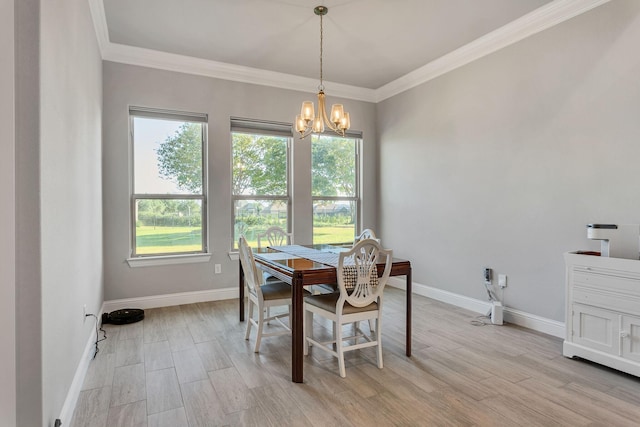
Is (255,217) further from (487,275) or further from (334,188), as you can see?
(487,275)

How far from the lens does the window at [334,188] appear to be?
523cm

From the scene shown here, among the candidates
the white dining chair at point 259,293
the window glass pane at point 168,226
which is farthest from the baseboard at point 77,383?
the window glass pane at point 168,226

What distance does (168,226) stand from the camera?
4.32 metres

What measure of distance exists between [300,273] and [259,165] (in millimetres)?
2677

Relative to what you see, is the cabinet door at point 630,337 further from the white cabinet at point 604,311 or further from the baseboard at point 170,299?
the baseboard at point 170,299

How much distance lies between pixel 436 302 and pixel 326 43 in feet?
A: 10.8

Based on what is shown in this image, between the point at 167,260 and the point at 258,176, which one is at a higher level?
the point at 258,176

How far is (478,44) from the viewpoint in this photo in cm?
386

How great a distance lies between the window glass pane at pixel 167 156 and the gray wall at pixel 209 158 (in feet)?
0.47

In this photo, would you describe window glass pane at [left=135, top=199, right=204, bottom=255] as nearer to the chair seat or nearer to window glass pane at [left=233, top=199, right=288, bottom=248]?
window glass pane at [left=233, top=199, right=288, bottom=248]

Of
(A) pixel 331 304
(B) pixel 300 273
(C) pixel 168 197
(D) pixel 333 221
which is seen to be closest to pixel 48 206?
(B) pixel 300 273

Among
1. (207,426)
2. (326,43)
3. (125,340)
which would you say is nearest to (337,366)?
(207,426)

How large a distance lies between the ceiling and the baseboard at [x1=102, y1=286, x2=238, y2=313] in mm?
2712

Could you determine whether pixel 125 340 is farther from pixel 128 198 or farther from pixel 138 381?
pixel 128 198
